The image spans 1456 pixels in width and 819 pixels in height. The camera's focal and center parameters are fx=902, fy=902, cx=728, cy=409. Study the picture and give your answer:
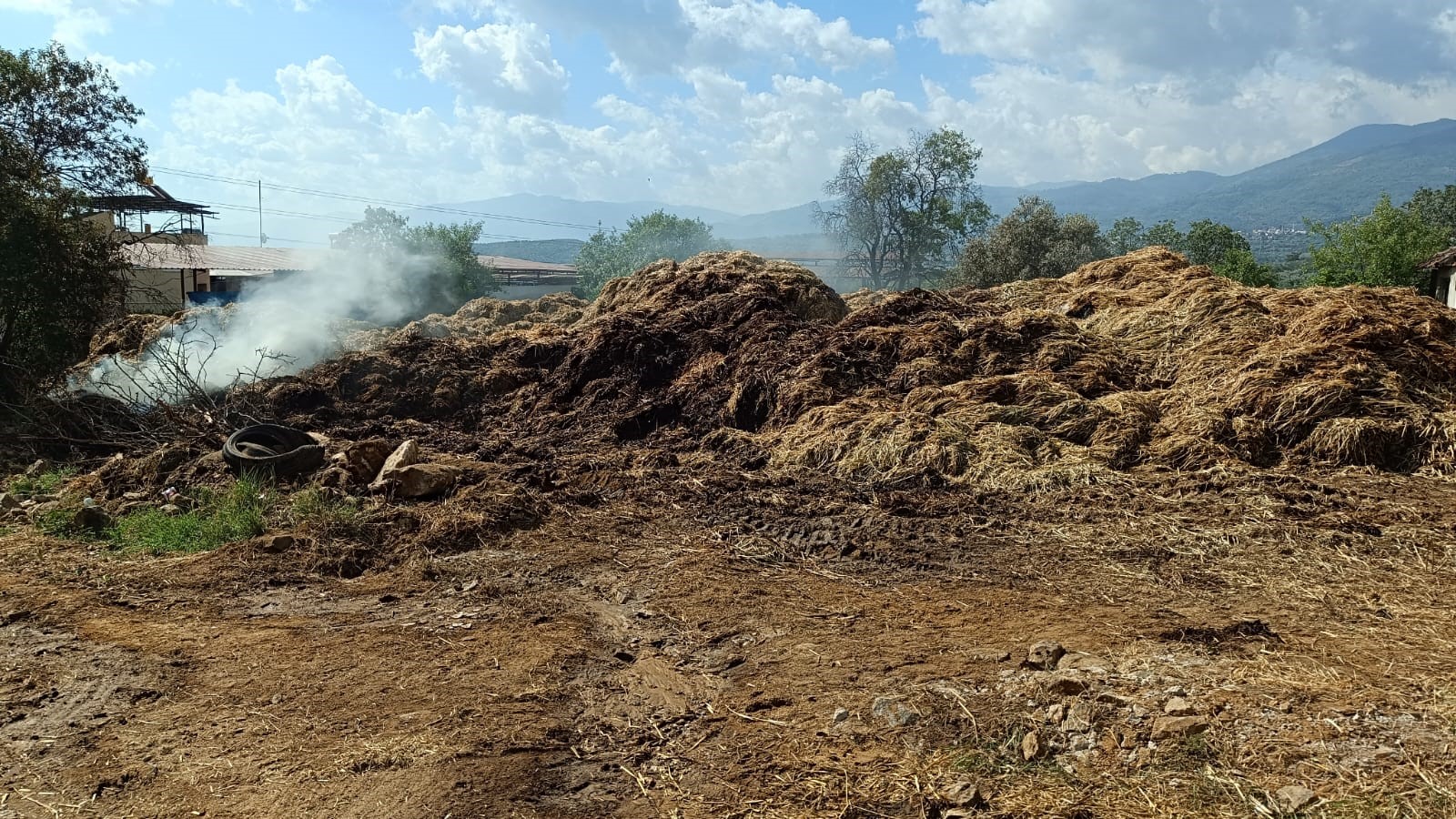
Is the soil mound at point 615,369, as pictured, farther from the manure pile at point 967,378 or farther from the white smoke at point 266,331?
the white smoke at point 266,331

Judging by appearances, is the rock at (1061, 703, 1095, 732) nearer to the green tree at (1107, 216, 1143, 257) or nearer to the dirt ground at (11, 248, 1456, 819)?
the dirt ground at (11, 248, 1456, 819)

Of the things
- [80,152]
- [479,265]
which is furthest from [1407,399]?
[479,265]

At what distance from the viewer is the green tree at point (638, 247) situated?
44969 mm

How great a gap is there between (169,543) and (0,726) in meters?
2.52

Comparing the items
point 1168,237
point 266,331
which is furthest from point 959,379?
point 1168,237

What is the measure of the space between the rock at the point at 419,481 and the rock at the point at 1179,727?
5167 millimetres

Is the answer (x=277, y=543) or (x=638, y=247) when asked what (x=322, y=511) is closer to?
(x=277, y=543)

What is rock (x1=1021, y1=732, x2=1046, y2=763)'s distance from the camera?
9.82ft

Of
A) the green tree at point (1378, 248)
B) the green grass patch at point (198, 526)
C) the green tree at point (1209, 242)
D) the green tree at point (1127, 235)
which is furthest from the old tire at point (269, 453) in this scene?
the green tree at point (1127, 235)

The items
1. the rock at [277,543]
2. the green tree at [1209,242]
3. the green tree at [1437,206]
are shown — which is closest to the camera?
the rock at [277,543]

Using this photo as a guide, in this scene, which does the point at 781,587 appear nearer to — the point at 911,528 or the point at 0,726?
the point at 911,528

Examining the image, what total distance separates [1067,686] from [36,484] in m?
8.31

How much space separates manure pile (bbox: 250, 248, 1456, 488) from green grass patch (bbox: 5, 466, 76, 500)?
2.28 metres

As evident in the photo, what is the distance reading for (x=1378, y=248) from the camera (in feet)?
92.1
